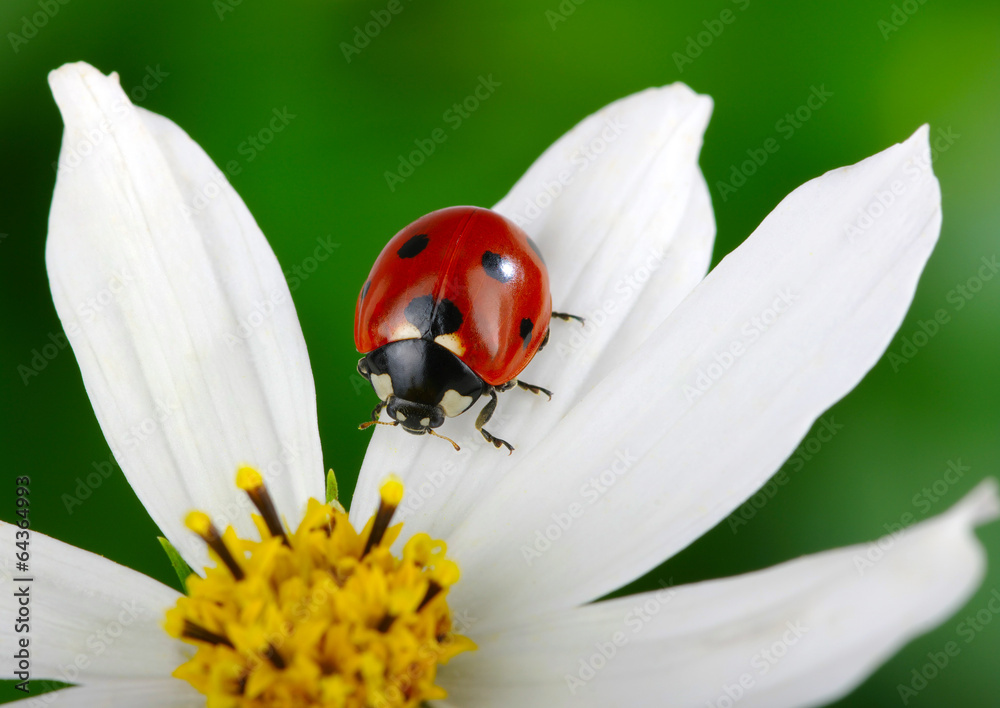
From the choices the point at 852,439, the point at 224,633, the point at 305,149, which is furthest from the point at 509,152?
the point at 224,633

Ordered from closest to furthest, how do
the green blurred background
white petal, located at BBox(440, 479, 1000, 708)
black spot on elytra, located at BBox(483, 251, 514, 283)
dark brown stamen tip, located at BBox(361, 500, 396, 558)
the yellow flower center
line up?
white petal, located at BBox(440, 479, 1000, 708) → the yellow flower center → dark brown stamen tip, located at BBox(361, 500, 396, 558) → black spot on elytra, located at BBox(483, 251, 514, 283) → the green blurred background

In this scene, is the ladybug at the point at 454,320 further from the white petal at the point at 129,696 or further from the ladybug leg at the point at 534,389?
the white petal at the point at 129,696

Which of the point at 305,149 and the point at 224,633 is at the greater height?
the point at 305,149

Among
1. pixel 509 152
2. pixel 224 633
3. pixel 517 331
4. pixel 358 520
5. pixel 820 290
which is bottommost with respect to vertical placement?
pixel 224 633

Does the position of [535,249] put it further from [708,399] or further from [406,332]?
[708,399]

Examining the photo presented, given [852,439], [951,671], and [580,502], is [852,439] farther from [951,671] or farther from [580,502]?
[580,502]

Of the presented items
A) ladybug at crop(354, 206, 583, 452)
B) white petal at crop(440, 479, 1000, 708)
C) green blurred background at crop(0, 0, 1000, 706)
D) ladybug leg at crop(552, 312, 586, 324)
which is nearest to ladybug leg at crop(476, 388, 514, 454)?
ladybug at crop(354, 206, 583, 452)

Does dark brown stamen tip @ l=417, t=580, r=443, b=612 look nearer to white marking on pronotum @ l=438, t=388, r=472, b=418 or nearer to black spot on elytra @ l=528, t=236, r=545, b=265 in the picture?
white marking on pronotum @ l=438, t=388, r=472, b=418

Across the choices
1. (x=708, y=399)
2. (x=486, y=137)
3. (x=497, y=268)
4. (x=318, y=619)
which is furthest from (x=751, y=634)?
(x=486, y=137)
